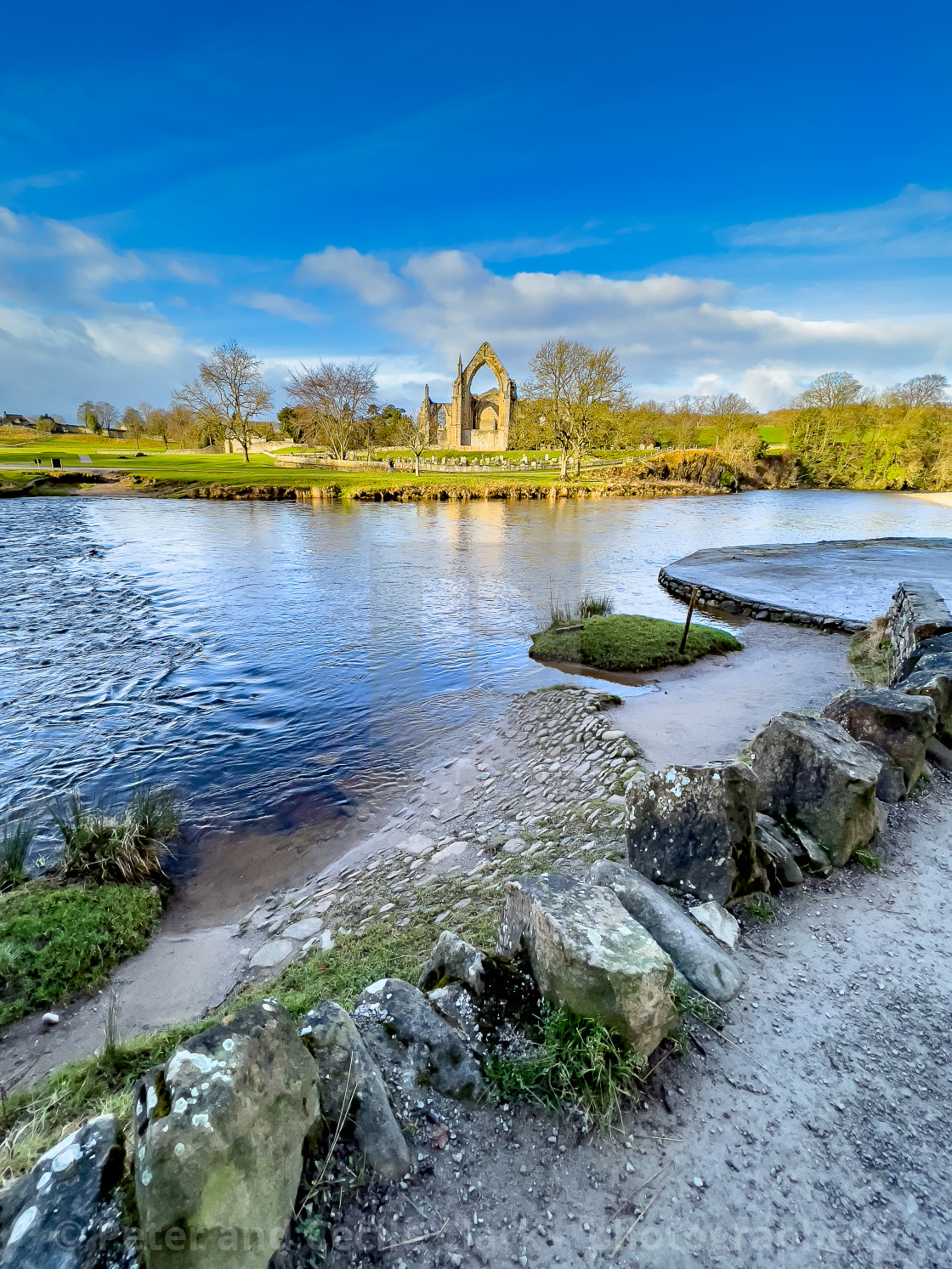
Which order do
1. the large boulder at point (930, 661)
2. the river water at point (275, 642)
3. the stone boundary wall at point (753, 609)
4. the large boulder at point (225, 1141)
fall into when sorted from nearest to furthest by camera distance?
1. the large boulder at point (225, 1141)
2. the large boulder at point (930, 661)
3. the river water at point (275, 642)
4. the stone boundary wall at point (753, 609)

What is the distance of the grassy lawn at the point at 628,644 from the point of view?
10594 millimetres

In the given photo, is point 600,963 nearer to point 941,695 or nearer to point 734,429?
point 941,695

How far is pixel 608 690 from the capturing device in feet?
31.0

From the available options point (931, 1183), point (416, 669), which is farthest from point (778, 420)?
point (931, 1183)

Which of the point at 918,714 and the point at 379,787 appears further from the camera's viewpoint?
the point at 379,787

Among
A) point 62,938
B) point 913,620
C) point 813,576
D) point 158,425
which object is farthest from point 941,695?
point 158,425

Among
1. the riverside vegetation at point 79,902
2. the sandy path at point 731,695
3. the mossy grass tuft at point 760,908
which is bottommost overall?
the riverside vegetation at point 79,902

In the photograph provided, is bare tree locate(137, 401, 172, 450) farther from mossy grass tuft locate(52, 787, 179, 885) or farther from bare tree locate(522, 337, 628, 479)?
mossy grass tuft locate(52, 787, 179, 885)

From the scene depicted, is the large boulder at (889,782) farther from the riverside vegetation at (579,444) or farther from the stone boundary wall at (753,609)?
the riverside vegetation at (579,444)

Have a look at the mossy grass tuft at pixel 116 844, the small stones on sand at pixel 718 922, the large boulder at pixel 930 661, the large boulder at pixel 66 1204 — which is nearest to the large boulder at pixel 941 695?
the large boulder at pixel 930 661

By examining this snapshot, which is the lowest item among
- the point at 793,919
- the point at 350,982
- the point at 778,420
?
the point at 350,982

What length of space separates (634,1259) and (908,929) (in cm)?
277

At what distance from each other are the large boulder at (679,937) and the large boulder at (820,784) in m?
1.53

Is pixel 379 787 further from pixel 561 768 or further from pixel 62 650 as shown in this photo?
pixel 62 650
